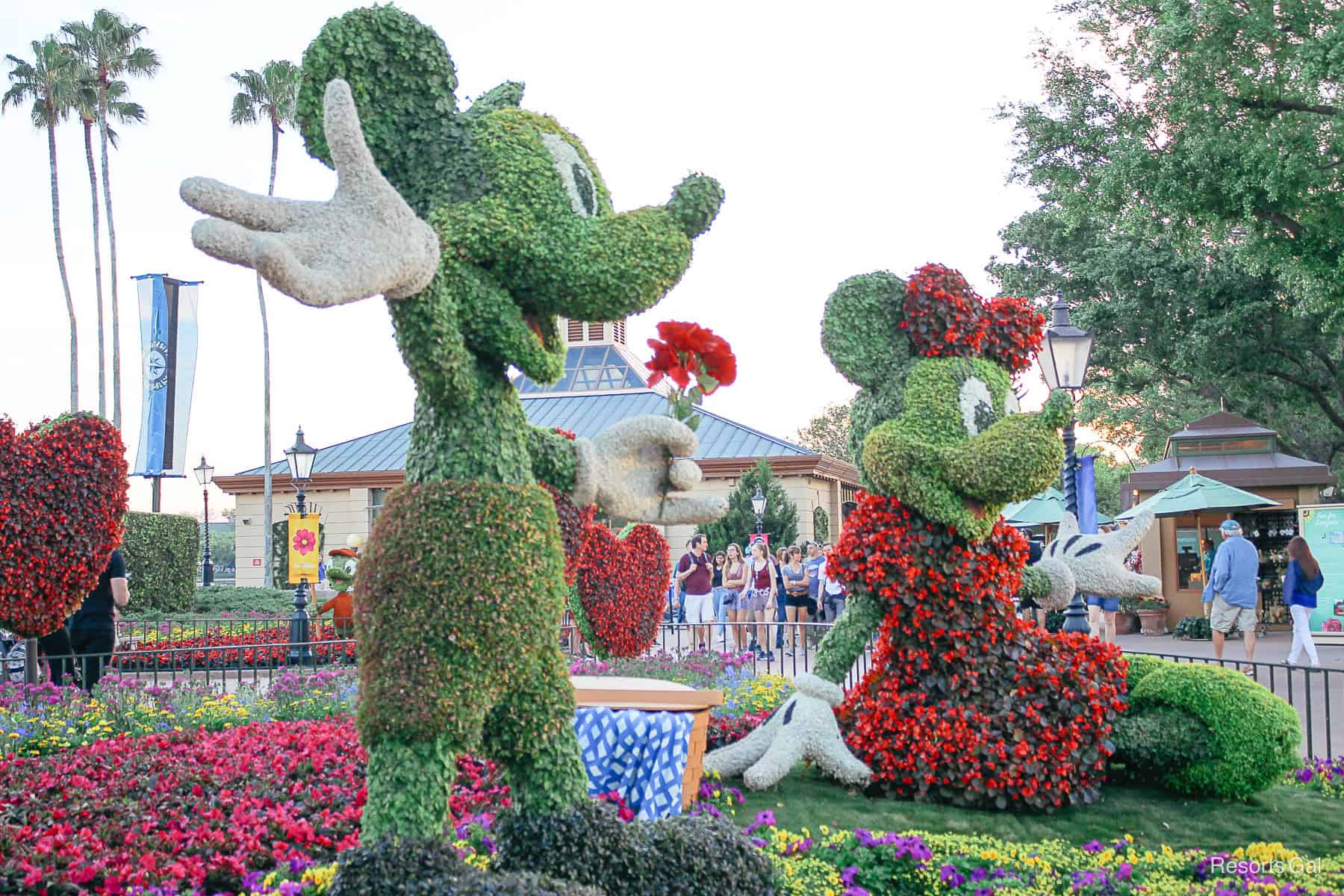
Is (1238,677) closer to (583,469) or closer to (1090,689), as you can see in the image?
(1090,689)

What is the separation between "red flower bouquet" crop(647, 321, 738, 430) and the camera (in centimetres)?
393

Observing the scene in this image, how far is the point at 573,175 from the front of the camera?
389 centimetres

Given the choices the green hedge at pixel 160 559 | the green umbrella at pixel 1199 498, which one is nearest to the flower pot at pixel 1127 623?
the green umbrella at pixel 1199 498

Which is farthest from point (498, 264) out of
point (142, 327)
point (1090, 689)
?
point (142, 327)

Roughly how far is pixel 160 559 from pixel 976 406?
17.4m

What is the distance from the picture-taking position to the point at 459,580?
Answer: 3.43 meters

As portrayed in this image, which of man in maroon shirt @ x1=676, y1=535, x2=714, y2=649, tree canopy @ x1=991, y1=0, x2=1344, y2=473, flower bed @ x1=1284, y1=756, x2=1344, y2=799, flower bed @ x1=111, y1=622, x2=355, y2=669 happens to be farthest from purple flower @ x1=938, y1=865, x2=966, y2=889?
tree canopy @ x1=991, y1=0, x2=1344, y2=473

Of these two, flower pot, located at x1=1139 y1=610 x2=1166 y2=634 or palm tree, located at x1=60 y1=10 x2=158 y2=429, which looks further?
palm tree, located at x1=60 y1=10 x2=158 y2=429

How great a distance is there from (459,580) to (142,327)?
1797cm

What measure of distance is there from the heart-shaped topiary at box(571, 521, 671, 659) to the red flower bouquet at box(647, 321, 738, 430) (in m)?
3.14

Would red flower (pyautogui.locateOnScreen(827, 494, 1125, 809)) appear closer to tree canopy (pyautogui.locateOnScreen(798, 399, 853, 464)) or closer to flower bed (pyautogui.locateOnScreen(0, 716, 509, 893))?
flower bed (pyautogui.locateOnScreen(0, 716, 509, 893))

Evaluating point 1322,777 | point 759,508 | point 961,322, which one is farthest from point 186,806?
point 759,508

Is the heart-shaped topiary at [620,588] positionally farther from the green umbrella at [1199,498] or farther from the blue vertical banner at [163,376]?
the blue vertical banner at [163,376]

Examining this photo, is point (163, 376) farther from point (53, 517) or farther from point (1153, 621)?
point (1153, 621)
